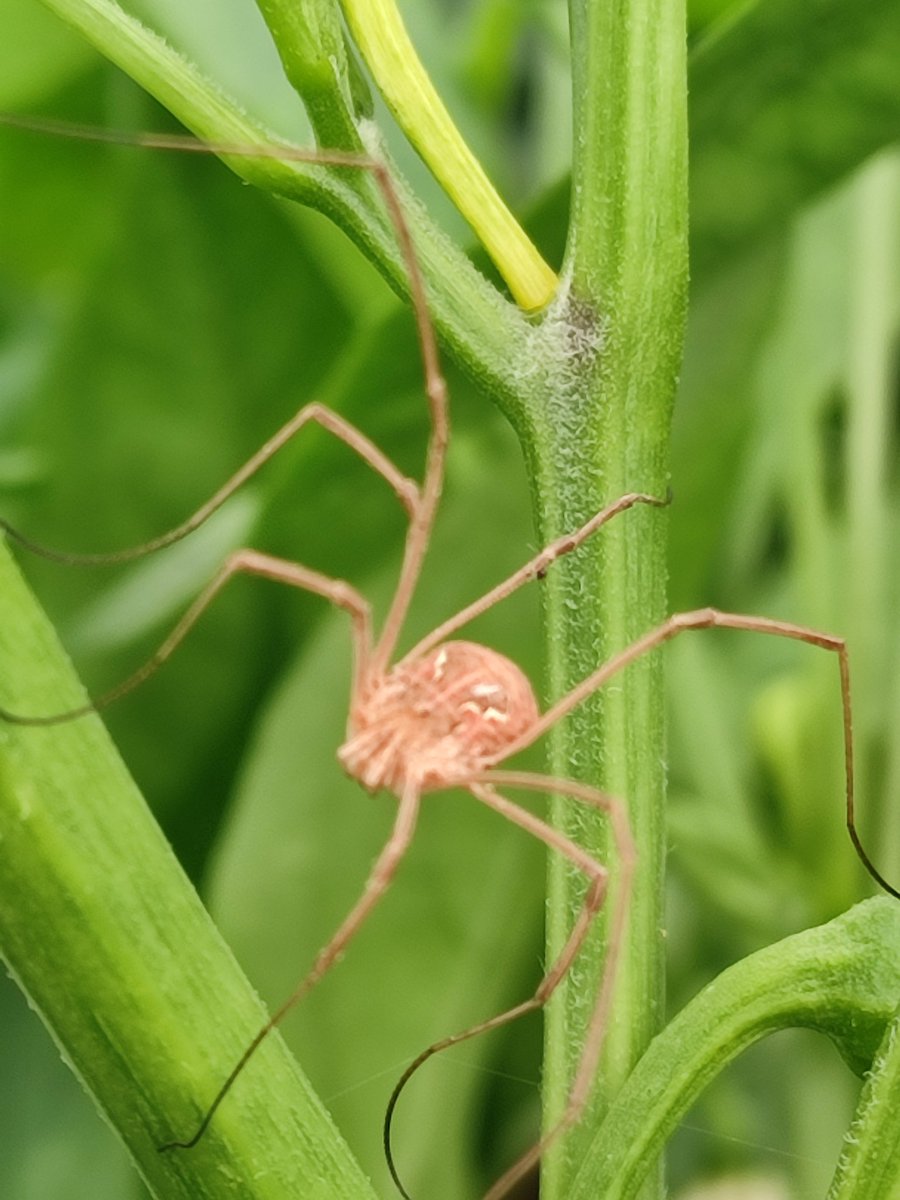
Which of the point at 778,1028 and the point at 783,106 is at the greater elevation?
the point at 783,106

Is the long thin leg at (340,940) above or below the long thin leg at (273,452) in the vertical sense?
below

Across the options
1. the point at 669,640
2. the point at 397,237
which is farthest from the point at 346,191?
the point at 669,640

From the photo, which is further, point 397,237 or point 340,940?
point 340,940

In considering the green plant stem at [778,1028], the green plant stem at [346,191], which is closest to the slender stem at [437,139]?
the green plant stem at [346,191]

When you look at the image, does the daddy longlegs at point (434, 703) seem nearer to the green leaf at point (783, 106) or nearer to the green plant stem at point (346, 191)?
the green plant stem at point (346, 191)

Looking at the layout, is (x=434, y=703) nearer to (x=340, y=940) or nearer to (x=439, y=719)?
(x=439, y=719)

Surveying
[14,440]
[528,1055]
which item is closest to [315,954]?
[528,1055]

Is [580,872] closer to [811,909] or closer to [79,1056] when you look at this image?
[79,1056]

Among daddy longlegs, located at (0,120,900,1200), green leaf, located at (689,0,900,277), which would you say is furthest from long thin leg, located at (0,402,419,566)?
green leaf, located at (689,0,900,277)
